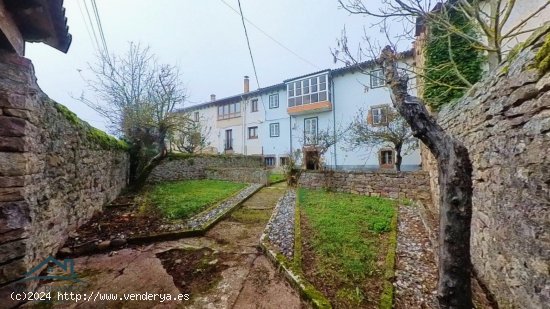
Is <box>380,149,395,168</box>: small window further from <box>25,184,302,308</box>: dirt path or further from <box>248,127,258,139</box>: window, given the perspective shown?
<box>25,184,302,308</box>: dirt path

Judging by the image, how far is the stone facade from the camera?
1333cm

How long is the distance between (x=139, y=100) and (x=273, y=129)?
11.8m

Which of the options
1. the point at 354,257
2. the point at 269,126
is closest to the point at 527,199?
the point at 354,257

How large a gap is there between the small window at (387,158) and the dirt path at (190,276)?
12941 mm

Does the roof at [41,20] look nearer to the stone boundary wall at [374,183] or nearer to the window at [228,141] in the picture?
the stone boundary wall at [374,183]

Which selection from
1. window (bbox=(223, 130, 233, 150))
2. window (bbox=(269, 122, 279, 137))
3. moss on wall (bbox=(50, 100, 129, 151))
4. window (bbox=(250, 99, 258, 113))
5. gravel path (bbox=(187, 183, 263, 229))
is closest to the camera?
moss on wall (bbox=(50, 100, 129, 151))

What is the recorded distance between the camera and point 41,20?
8.93ft

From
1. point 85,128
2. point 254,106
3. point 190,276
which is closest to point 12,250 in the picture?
point 190,276

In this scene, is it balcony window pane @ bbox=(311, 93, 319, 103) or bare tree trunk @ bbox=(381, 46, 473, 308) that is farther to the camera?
balcony window pane @ bbox=(311, 93, 319, 103)

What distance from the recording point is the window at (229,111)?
2464 cm

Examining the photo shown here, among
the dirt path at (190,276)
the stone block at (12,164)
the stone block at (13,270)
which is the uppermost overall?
the stone block at (12,164)

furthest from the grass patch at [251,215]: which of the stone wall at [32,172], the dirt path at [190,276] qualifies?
the stone wall at [32,172]

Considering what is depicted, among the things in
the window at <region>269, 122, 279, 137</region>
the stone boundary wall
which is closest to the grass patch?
the stone boundary wall

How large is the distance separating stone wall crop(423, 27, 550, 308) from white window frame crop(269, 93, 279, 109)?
1909cm
